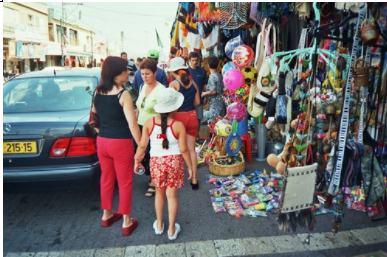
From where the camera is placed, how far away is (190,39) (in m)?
8.59

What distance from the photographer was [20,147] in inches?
125

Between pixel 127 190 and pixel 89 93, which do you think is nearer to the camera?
pixel 127 190

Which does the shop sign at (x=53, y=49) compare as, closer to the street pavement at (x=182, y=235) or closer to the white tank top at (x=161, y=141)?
the street pavement at (x=182, y=235)

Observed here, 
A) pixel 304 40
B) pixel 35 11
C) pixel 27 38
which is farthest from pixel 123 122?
pixel 35 11

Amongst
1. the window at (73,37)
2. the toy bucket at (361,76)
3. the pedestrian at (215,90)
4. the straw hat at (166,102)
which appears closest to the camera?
the toy bucket at (361,76)

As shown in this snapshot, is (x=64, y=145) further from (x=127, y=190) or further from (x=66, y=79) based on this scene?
(x=66, y=79)

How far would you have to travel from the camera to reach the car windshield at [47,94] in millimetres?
3799

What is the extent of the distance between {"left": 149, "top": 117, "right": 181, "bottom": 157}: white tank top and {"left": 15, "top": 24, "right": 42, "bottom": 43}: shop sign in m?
29.1

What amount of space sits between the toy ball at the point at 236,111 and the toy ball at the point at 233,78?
0.97ft

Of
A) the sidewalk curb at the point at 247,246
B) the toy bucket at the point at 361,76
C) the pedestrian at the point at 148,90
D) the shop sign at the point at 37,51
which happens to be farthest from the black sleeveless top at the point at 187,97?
the shop sign at the point at 37,51

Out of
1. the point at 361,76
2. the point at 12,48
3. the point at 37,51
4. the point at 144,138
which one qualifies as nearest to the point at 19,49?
the point at 12,48

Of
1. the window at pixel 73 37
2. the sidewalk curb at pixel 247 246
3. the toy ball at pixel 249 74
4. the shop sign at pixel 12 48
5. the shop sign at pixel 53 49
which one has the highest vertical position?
the window at pixel 73 37

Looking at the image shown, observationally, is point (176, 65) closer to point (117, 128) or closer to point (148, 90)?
point (148, 90)

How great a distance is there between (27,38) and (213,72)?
28.7 m
